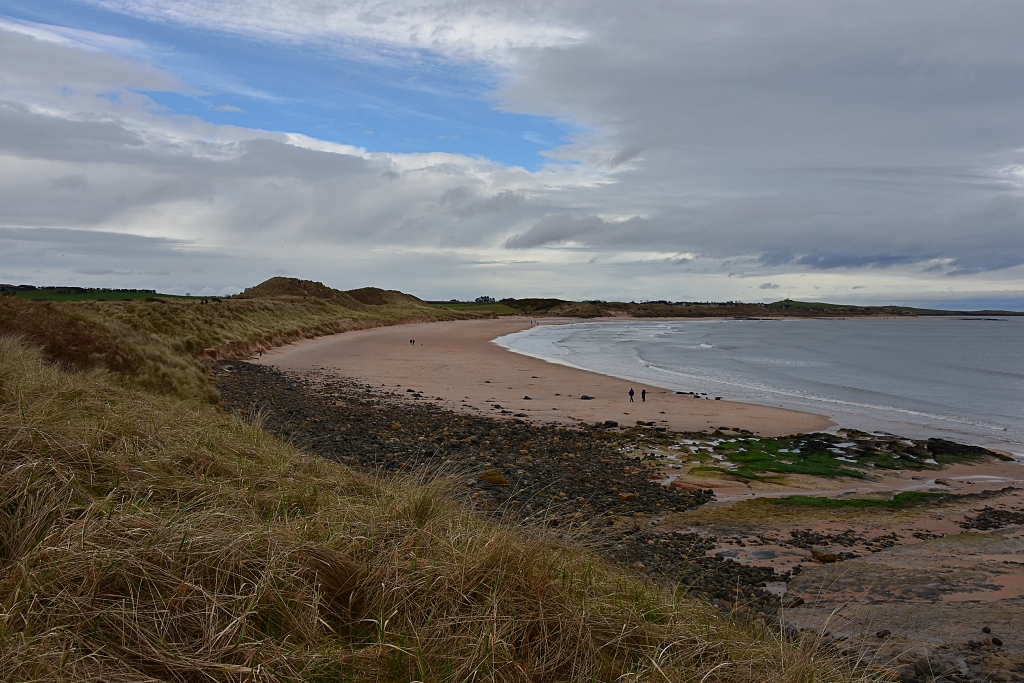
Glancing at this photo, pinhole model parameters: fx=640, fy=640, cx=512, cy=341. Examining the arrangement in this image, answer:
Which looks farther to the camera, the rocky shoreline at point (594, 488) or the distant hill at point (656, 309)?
the distant hill at point (656, 309)

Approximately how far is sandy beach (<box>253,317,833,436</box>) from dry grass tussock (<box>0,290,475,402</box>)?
2395mm

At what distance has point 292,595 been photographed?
3.36 meters

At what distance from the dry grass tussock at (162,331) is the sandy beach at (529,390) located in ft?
Result: 7.86

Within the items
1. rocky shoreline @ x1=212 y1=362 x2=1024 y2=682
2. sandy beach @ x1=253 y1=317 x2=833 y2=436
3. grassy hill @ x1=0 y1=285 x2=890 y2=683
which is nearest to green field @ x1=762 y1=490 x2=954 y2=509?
rocky shoreline @ x1=212 y1=362 x2=1024 y2=682

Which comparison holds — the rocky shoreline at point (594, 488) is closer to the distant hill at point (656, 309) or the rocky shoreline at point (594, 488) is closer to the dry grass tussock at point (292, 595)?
the dry grass tussock at point (292, 595)

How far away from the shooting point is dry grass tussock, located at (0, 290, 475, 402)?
37.0 feet

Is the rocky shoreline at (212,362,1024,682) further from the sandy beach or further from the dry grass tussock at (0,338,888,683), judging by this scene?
the sandy beach

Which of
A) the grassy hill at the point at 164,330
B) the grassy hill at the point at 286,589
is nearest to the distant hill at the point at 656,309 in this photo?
the grassy hill at the point at 164,330

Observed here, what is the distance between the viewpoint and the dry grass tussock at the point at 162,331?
37.0 ft

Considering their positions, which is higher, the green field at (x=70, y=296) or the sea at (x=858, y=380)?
the green field at (x=70, y=296)

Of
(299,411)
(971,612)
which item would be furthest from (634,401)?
(971,612)

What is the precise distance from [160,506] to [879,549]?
27.1 ft

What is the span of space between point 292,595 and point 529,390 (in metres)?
18.5

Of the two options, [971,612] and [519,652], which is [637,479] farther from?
[519,652]
